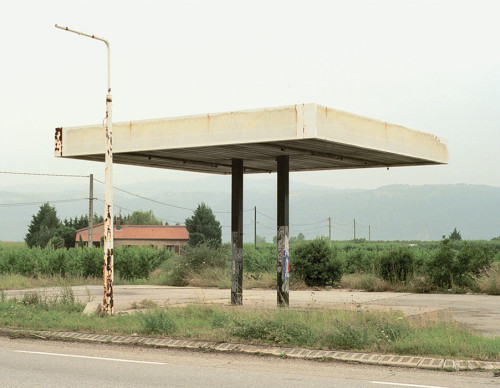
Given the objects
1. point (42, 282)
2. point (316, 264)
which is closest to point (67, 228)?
point (42, 282)

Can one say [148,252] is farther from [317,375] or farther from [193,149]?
[317,375]

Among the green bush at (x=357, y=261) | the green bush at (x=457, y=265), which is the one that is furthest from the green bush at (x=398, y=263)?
the green bush at (x=357, y=261)

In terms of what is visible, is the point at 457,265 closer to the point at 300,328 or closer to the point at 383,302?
the point at 383,302

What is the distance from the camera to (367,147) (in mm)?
18156

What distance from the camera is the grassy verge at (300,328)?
12594 mm

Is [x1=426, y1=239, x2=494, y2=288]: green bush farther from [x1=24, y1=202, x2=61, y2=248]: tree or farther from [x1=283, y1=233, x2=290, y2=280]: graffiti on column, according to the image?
[x1=24, y1=202, x2=61, y2=248]: tree

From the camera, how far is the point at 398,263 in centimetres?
2900

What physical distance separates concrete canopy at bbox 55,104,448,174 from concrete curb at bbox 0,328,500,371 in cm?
545

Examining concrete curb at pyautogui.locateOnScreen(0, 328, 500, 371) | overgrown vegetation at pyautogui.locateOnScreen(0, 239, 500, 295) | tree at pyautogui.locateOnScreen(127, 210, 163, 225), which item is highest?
tree at pyautogui.locateOnScreen(127, 210, 163, 225)

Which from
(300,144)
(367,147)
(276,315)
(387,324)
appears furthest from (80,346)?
(367,147)

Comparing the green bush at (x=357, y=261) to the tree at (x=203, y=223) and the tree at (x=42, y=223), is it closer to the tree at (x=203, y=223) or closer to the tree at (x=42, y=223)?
the tree at (x=203, y=223)

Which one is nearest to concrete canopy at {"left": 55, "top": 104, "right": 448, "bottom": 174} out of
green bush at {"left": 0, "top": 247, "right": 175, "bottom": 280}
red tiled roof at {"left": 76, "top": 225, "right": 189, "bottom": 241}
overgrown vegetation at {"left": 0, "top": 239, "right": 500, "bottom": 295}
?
overgrown vegetation at {"left": 0, "top": 239, "right": 500, "bottom": 295}

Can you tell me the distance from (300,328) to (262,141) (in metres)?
5.11

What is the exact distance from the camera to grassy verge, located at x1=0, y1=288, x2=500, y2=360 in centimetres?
1259
